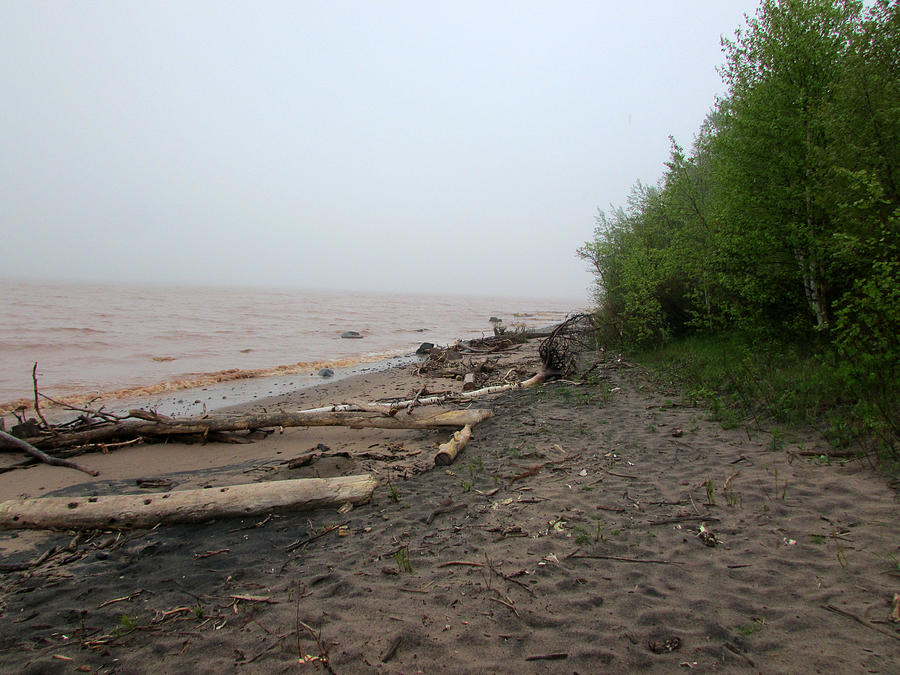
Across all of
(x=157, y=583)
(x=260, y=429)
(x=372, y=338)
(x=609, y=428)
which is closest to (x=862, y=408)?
(x=609, y=428)

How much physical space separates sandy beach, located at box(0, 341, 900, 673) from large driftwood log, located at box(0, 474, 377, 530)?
0.38 ft

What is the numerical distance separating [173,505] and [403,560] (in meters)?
2.58

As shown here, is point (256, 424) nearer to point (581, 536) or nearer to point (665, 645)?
point (581, 536)

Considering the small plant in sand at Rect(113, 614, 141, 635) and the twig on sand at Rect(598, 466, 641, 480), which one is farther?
the twig on sand at Rect(598, 466, 641, 480)

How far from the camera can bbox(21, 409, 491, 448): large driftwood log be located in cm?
679

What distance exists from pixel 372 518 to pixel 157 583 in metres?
1.70

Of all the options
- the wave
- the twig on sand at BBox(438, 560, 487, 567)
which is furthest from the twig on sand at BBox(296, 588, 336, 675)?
the wave

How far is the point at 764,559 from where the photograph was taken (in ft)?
10.1

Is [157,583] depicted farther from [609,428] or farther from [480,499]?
[609,428]

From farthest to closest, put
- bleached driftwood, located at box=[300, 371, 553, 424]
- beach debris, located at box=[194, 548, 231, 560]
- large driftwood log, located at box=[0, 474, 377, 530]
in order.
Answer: bleached driftwood, located at box=[300, 371, 553, 424]
large driftwood log, located at box=[0, 474, 377, 530]
beach debris, located at box=[194, 548, 231, 560]

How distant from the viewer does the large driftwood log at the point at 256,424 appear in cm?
679

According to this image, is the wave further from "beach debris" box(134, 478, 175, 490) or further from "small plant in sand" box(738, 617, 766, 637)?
"small plant in sand" box(738, 617, 766, 637)

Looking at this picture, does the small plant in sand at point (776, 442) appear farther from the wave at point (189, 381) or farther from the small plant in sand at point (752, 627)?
the wave at point (189, 381)

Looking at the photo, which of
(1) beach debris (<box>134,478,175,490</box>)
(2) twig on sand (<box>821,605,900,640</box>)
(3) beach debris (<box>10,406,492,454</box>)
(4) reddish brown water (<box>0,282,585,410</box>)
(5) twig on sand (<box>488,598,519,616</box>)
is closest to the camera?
(2) twig on sand (<box>821,605,900,640</box>)
